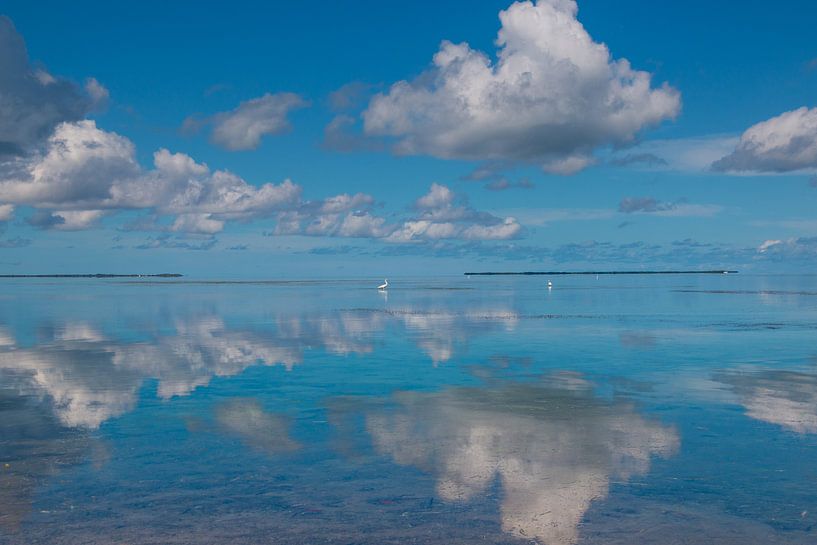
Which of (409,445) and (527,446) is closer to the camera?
(527,446)

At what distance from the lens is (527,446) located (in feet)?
44.5

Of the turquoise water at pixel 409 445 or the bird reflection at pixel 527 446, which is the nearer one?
the turquoise water at pixel 409 445

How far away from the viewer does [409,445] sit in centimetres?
1374

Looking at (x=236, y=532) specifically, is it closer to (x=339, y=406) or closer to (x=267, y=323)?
(x=339, y=406)

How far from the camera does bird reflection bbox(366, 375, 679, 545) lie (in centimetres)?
1036

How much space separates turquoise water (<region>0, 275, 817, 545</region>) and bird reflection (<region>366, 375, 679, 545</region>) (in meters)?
0.05

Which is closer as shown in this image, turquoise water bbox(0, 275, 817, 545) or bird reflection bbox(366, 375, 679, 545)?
turquoise water bbox(0, 275, 817, 545)

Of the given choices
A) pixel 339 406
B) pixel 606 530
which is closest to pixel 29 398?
pixel 339 406

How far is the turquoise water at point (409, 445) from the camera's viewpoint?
9617 millimetres

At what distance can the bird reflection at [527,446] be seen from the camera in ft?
34.0

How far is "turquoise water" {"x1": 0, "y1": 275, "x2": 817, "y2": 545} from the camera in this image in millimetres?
9617

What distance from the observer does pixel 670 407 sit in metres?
17.5

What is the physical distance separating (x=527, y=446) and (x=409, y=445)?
2228mm

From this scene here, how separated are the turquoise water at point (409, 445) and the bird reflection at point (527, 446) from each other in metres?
0.05
